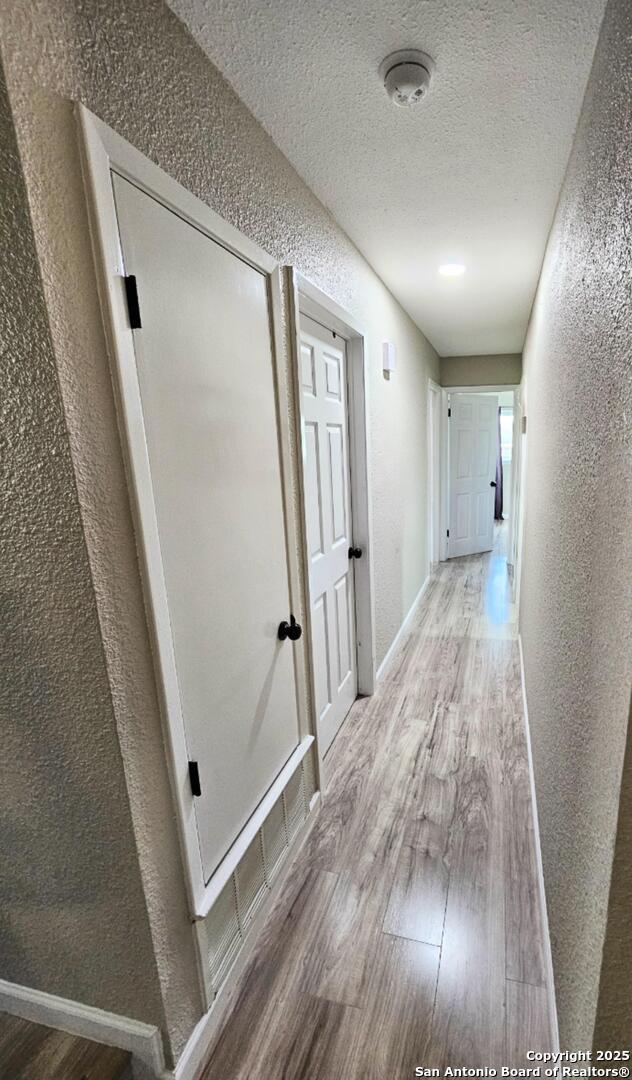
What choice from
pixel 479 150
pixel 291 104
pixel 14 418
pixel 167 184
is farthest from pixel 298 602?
pixel 479 150

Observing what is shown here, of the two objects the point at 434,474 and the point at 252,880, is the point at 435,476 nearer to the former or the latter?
the point at 434,474

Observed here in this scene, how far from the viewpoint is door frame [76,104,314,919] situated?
83 cm

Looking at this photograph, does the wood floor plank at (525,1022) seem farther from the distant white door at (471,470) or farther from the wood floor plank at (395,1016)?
the distant white door at (471,470)

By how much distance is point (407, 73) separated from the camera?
1.17 m

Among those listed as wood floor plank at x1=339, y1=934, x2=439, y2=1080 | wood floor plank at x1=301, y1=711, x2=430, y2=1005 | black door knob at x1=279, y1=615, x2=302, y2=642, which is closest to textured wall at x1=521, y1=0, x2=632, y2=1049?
wood floor plank at x1=339, y1=934, x2=439, y2=1080

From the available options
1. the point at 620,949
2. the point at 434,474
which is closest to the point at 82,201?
the point at 620,949

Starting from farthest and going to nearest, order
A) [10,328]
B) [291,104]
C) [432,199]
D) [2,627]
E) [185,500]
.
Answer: [432,199] → [291,104] → [185,500] → [2,627] → [10,328]

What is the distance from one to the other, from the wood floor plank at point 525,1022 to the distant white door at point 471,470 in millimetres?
4981

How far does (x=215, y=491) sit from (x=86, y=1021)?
130 centimetres

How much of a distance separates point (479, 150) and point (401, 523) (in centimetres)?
238

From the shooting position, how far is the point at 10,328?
2.59 ft

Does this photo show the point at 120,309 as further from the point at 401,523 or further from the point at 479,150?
the point at 401,523

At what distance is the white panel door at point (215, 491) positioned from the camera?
3.26ft

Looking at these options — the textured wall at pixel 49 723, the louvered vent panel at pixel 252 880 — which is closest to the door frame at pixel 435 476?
the louvered vent panel at pixel 252 880
